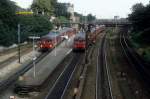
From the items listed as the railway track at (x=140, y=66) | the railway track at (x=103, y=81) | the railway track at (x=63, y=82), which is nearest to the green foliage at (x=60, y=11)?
the railway track at (x=140, y=66)

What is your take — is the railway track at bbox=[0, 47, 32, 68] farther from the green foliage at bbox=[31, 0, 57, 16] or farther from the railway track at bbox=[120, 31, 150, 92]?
the green foliage at bbox=[31, 0, 57, 16]

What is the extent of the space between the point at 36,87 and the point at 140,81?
1264 cm

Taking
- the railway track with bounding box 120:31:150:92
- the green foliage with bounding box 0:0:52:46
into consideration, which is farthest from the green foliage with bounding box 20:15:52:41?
the railway track with bounding box 120:31:150:92

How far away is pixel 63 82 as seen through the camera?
48.6m

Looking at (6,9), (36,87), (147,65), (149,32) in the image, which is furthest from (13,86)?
(6,9)

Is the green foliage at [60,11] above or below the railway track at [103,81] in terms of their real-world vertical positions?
above

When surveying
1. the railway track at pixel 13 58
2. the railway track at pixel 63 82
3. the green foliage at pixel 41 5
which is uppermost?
the green foliage at pixel 41 5

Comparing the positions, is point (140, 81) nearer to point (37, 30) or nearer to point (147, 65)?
point (147, 65)

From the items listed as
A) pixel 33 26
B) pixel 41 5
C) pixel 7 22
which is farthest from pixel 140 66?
pixel 41 5

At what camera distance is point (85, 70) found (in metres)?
57.0

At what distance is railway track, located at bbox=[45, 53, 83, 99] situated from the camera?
41147 millimetres

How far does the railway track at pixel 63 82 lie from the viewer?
4115 cm

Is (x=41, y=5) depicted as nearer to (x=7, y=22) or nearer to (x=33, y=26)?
(x=33, y=26)

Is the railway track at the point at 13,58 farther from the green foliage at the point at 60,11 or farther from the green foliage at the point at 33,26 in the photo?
the green foliage at the point at 60,11
